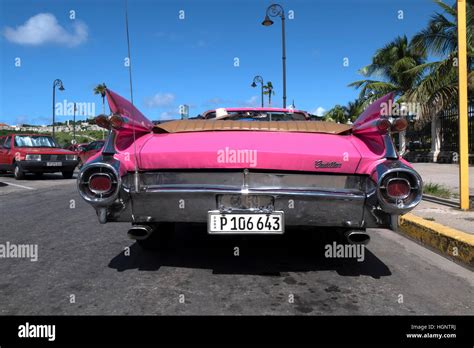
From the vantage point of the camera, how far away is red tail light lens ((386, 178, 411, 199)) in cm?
282

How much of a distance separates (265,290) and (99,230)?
2975mm

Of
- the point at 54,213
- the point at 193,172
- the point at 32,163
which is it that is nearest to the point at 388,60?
the point at 32,163

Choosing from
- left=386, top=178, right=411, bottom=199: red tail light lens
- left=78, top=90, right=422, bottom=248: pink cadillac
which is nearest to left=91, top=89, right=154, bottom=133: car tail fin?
left=78, top=90, right=422, bottom=248: pink cadillac

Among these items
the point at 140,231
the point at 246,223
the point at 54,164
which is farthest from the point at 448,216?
the point at 54,164

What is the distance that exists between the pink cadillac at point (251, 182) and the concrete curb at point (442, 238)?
149cm

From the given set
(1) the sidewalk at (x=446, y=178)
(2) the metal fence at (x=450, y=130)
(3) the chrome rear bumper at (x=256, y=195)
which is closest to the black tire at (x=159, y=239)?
(3) the chrome rear bumper at (x=256, y=195)

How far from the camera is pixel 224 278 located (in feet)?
10.4

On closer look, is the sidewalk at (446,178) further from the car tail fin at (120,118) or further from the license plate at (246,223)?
the car tail fin at (120,118)

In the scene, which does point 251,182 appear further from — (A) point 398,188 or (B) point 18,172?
(B) point 18,172

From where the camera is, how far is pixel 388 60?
77.1 ft

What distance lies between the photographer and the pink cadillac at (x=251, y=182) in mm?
2836

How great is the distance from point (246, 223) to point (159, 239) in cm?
129

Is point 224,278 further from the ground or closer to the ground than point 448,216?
closer to the ground

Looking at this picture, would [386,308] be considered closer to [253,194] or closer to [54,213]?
[253,194]
